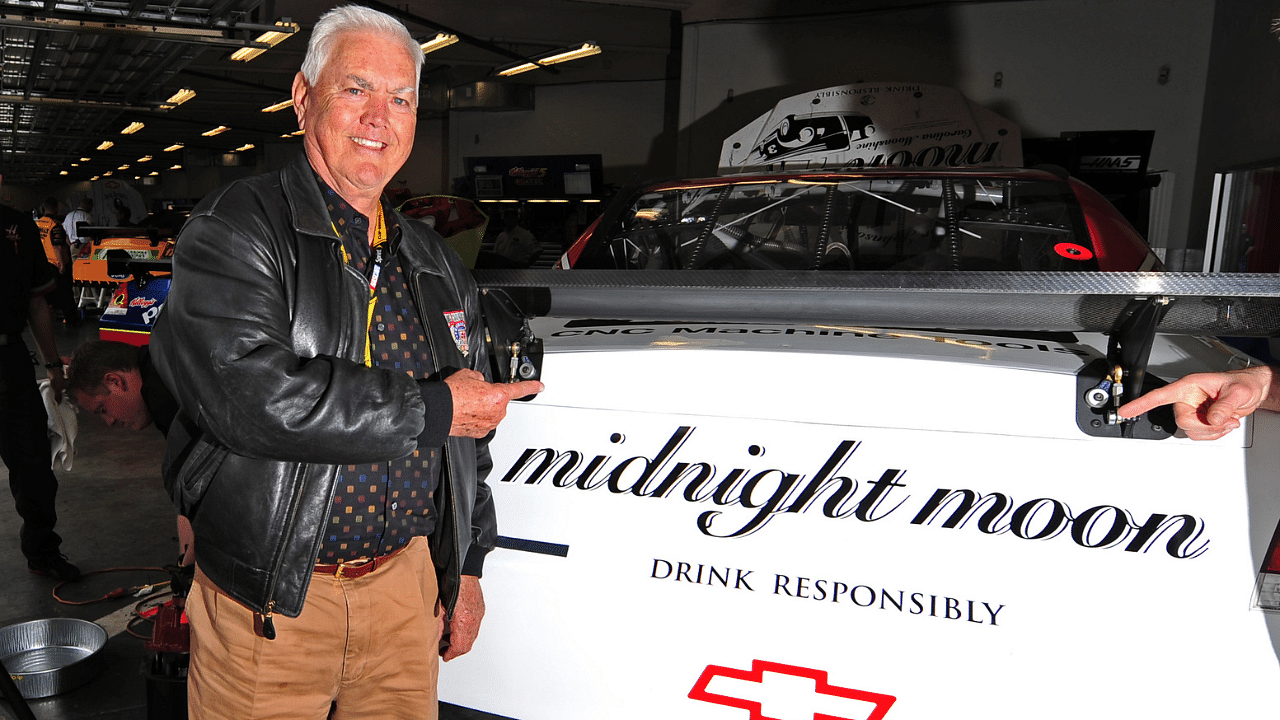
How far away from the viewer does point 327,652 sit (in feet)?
5.00

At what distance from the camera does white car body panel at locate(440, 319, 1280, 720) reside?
123 centimetres

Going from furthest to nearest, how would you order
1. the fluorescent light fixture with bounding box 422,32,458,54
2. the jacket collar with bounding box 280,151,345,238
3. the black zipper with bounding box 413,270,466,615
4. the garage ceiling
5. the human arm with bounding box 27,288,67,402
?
1. the fluorescent light fixture with bounding box 422,32,458,54
2. the garage ceiling
3. the human arm with bounding box 27,288,67,402
4. the black zipper with bounding box 413,270,466,615
5. the jacket collar with bounding box 280,151,345,238

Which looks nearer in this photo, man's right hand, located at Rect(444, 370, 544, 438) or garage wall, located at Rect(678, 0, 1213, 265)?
man's right hand, located at Rect(444, 370, 544, 438)

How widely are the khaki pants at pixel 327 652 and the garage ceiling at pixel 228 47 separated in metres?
6.89

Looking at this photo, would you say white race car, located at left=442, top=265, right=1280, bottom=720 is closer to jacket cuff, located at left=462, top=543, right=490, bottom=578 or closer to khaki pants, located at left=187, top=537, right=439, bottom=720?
jacket cuff, located at left=462, top=543, right=490, bottom=578

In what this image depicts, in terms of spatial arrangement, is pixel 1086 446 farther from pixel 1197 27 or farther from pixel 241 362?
pixel 1197 27

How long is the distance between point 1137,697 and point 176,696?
2.05 meters

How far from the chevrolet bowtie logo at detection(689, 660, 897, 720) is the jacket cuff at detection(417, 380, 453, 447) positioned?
23.1 inches

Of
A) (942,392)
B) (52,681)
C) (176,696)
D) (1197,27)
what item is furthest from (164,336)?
(1197,27)

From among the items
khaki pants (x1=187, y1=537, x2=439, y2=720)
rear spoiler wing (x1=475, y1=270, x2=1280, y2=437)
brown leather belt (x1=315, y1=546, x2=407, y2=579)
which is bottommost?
khaki pants (x1=187, y1=537, x2=439, y2=720)

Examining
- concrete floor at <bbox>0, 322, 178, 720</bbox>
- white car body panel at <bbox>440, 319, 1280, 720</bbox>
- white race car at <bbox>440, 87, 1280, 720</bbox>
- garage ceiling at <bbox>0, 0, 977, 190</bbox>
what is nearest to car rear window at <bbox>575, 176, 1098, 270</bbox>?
white race car at <bbox>440, 87, 1280, 720</bbox>

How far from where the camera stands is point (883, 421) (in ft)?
4.42

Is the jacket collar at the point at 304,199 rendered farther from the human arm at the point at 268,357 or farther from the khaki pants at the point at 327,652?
the khaki pants at the point at 327,652

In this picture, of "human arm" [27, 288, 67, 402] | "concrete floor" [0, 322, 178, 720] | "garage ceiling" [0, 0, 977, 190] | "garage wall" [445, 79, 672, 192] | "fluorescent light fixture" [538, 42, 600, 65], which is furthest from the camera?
"garage wall" [445, 79, 672, 192]
